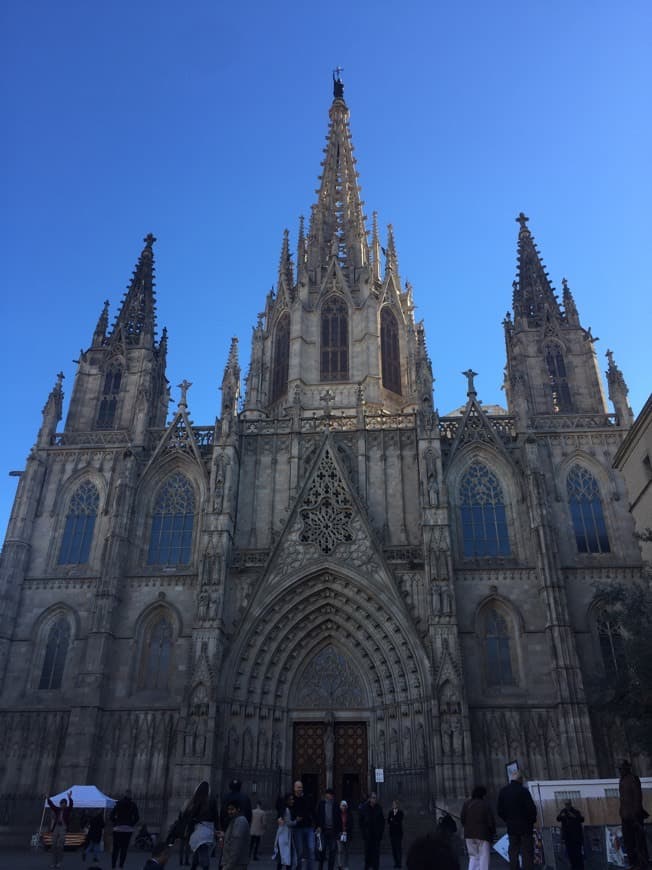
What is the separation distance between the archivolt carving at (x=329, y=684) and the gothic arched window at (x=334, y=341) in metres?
14.5

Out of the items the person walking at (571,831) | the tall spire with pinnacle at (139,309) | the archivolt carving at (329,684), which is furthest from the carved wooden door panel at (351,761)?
the tall spire with pinnacle at (139,309)

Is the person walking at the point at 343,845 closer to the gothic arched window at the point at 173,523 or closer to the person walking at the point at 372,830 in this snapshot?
the person walking at the point at 372,830

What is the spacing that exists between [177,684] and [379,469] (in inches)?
442

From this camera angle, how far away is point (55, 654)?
89.1 ft

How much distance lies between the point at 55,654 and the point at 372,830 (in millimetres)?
17034

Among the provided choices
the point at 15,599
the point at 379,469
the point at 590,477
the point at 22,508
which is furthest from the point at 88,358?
the point at 590,477

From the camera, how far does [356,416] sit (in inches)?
1214

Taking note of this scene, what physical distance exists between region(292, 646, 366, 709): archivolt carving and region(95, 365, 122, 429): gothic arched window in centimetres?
1465

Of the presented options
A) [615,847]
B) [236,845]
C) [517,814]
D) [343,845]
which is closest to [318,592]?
[343,845]

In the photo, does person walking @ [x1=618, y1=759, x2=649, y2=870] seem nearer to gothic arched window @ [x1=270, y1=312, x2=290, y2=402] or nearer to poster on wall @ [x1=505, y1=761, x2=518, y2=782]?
poster on wall @ [x1=505, y1=761, x2=518, y2=782]

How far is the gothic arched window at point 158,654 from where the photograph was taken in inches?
1037

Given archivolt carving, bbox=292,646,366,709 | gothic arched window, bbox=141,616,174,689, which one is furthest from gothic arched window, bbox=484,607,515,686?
gothic arched window, bbox=141,616,174,689

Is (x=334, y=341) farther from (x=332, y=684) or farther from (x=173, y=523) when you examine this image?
(x=332, y=684)

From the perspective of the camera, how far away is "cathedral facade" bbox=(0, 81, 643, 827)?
945 inches
